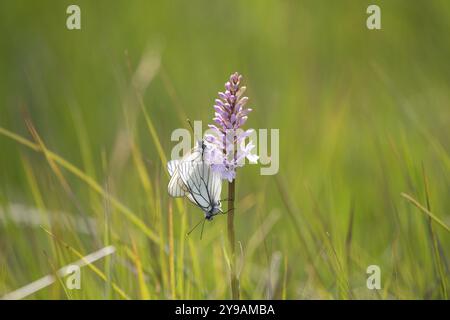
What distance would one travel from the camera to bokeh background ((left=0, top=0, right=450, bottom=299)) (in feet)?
10.6

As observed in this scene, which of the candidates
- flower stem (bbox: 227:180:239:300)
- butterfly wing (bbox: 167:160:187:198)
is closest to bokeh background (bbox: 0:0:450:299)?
butterfly wing (bbox: 167:160:187:198)

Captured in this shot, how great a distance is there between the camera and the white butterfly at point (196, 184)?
7.52 ft

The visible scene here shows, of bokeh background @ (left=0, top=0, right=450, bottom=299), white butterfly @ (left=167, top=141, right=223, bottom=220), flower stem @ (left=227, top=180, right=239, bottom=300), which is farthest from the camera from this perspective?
bokeh background @ (left=0, top=0, right=450, bottom=299)

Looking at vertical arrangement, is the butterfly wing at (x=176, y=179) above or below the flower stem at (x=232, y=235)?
above

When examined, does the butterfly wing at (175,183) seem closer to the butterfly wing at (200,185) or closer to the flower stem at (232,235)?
the butterfly wing at (200,185)

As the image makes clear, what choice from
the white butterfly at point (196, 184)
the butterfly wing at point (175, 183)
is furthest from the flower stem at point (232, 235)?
the butterfly wing at point (175, 183)

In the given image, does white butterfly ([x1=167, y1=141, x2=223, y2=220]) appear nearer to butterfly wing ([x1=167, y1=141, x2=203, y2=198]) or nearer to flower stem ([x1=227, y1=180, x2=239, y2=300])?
butterfly wing ([x1=167, y1=141, x2=203, y2=198])

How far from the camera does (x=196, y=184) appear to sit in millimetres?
2357

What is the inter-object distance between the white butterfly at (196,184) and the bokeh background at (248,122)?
0.50 metres

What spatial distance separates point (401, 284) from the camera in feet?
9.80

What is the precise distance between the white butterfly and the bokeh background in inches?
19.8

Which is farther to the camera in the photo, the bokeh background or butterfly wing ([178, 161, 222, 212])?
the bokeh background

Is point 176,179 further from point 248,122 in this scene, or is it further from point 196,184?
point 248,122
